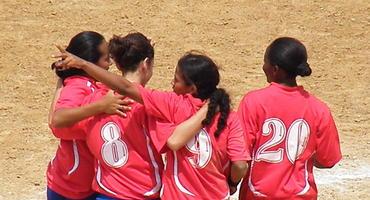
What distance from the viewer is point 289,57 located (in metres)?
4.52

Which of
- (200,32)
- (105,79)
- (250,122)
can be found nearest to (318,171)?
(250,122)

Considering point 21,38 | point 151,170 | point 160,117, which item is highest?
point 160,117

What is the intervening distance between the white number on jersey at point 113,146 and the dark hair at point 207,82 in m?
0.43

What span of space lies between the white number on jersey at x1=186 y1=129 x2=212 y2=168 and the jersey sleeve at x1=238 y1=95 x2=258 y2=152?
0.35m

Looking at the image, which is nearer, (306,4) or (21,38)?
(21,38)

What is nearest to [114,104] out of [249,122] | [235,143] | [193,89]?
[193,89]

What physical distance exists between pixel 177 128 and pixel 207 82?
0.29 metres

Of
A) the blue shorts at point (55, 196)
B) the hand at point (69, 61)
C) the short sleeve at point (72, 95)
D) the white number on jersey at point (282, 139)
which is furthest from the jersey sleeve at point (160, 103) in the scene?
the blue shorts at point (55, 196)

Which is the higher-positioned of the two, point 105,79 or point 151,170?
point 105,79

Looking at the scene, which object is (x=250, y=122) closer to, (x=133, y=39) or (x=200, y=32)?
(x=133, y=39)

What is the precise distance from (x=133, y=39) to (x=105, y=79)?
0.28 meters

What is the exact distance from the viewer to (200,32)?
44.9 feet

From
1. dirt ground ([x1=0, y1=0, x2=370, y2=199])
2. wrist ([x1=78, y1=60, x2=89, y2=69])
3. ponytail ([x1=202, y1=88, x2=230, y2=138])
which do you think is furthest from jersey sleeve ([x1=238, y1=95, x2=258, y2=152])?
dirt ground ([x1=0, y1=0, x2=370, y2=199])

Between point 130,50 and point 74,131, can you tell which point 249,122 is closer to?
point 130,50
